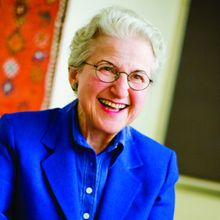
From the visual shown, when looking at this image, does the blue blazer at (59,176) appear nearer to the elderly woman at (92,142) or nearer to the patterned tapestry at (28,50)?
the elderly woman at (92,142)

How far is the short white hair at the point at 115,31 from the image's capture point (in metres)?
1.10

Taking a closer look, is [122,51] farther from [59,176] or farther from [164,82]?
[164,82]

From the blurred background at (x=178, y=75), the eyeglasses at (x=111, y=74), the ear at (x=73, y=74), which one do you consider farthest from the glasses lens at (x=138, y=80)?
the blurred background at (x=178, y=75)

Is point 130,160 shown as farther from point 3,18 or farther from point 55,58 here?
point 3,18

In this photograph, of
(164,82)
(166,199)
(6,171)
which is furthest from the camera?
(164,82)

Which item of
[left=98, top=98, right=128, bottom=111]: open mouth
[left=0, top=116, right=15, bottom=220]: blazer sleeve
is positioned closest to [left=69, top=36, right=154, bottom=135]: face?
[left=98, top=98, right=128, bottom=111]: open mouth

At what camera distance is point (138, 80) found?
1.13m

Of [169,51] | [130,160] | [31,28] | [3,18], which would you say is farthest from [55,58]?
[130,160]

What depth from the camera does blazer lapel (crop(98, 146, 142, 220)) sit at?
116cm

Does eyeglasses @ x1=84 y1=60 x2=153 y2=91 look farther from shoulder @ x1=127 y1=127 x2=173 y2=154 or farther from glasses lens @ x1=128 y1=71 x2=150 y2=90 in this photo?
shoulder @ x1=127 y1=127 x2=173 y2=154

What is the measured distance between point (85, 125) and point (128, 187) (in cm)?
26

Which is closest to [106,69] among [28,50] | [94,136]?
[94,136]

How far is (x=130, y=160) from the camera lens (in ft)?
4.20

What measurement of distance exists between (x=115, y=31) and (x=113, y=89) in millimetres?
179
